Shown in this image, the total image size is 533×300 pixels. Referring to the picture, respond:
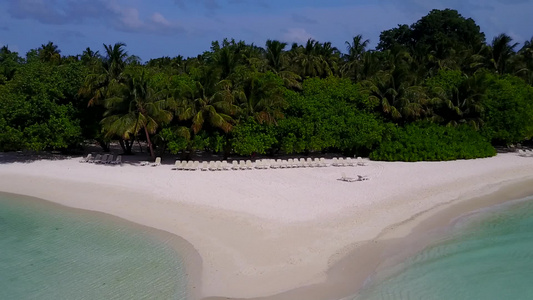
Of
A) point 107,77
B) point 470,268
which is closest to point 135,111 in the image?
point 107,77

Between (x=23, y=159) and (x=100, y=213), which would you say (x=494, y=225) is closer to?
(x=100, y=213)

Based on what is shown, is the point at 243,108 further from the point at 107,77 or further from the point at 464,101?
the point at 464,101

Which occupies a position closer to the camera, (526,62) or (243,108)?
(243,108)

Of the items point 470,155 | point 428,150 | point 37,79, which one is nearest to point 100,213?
point 37,79

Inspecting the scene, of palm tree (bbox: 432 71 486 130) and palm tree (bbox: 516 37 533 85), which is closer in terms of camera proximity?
palm tree (bbox: 432 71 486 130)

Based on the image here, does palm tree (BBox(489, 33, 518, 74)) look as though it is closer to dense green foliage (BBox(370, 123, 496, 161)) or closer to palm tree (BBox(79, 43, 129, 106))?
dense green foliage (BBox(370, 123, 496, 161))

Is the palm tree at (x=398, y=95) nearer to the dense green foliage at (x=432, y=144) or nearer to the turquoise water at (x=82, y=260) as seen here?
the dense green foliage at (x=432, y=144)

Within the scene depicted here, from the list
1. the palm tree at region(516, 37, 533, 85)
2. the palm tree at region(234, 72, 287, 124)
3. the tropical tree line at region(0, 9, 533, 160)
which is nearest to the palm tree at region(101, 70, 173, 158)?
the tropical tree line at region(0, 9, 533, 160)
